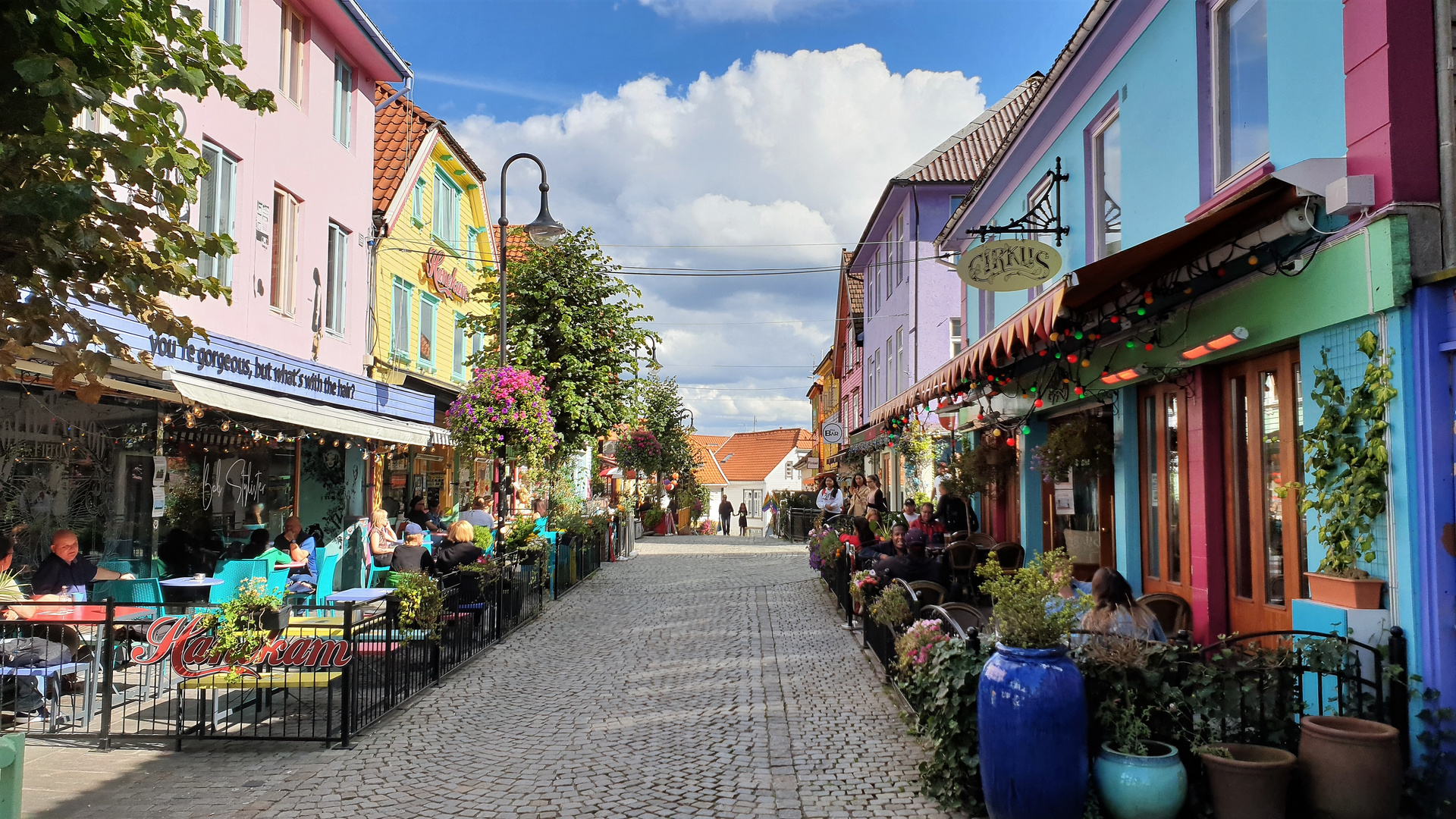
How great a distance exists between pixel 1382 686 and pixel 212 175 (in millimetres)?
12950

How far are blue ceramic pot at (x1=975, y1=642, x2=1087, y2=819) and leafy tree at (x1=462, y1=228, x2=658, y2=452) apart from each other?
583 inches

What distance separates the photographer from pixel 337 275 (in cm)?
1661

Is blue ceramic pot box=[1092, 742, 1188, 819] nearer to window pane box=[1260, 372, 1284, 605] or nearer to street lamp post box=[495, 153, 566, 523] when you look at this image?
window pane box=[1260, 372, 1284, 605]

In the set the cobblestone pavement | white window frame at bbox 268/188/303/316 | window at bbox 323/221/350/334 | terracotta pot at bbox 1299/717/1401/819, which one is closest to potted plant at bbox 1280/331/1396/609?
terracotta pot at bbox 1299/717/1401/819

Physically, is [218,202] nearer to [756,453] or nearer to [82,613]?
[82,613]

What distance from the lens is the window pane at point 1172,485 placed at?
8.64 meters

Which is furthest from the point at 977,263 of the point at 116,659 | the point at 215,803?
the point at 116,659

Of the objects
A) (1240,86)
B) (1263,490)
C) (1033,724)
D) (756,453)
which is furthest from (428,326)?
(756,453)

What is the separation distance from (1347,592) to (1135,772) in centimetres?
172

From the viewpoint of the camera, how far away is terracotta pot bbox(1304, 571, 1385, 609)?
17.6 feet

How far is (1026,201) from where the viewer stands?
44.6ft

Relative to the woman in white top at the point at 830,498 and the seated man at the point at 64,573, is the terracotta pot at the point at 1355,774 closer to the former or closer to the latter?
the seated man at the point at 64,573

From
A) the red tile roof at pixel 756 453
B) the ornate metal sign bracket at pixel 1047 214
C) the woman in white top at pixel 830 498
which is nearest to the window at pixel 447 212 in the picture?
the woman in white top at pixel 830 498

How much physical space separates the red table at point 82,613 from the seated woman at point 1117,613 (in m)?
6.78
